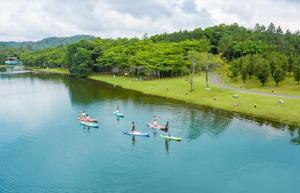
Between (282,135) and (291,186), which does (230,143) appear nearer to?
(282,135)

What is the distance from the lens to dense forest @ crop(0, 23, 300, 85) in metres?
105

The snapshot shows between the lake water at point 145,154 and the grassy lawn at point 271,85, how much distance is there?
26.3 meters

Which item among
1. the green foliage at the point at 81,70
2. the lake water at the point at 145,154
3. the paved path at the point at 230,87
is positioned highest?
the green foliage at the point at 81,70

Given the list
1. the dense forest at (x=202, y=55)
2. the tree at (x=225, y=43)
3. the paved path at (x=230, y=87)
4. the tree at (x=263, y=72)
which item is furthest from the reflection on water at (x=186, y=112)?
the tree at (x=225, y=43)

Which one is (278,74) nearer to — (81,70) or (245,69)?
(245,69)

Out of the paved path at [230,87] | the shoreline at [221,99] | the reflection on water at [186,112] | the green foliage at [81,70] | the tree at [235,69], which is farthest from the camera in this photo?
the green foliage at [81,70]

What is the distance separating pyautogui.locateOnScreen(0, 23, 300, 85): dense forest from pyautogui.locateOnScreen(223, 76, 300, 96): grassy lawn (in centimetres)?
180

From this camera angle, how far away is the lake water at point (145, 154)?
4131cm

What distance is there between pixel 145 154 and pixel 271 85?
64447 millimetres

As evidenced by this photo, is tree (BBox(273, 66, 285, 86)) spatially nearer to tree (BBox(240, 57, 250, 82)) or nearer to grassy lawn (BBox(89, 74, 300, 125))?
tree (BBox(240, 57, 250, 82))

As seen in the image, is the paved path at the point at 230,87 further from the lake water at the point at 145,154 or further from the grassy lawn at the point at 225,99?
the lake water at the point at 145,154

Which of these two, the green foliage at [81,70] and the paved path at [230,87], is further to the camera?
the green foliage at [81,70]

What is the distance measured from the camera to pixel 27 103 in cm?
9231

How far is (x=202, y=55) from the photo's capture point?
341 ft
